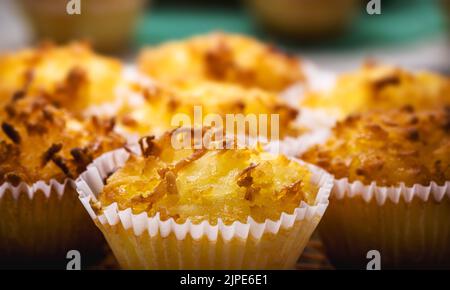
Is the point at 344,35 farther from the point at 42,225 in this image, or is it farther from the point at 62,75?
the point at 42,225

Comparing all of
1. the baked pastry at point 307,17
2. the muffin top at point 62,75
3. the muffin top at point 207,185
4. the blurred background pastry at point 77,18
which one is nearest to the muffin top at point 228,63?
the muffin top at point 62,75

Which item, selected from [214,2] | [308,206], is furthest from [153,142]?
[214,2]

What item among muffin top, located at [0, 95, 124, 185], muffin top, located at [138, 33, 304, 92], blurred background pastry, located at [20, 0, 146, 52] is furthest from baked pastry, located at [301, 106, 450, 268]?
blurred background pastry, located at [20, 0, 146, 52]

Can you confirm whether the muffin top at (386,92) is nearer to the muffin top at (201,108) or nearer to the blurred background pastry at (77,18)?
the muffin top at (201,108)

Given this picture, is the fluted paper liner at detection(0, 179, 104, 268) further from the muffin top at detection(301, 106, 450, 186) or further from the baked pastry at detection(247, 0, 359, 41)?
the baked pastry at detection(247, 0, 359, 41)
